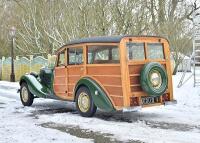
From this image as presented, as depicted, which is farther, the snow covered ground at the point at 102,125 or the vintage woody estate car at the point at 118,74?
the vintage woody estate car at the point at 118,74

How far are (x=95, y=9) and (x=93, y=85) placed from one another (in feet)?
38.3

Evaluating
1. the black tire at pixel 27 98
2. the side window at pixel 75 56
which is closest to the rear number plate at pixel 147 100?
the side window at pixel 75 56

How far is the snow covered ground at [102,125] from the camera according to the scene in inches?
352

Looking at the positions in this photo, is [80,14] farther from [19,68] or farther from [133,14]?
[19,68]

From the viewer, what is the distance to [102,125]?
10.3 m

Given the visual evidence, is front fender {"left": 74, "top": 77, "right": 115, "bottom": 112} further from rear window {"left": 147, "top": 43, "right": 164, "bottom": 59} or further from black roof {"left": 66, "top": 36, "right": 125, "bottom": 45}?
rear window {"left": 147, "top": 43, "right": 164, "bottom": 59}

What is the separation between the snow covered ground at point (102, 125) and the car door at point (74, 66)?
776 millimetres

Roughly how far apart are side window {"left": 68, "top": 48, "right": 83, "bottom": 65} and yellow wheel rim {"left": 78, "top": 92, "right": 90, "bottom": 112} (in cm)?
91

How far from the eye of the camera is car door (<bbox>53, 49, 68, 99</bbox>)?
1285cm

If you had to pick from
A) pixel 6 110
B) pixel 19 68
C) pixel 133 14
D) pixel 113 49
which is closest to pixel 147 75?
pixel 113 49

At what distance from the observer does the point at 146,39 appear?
37.5 feet

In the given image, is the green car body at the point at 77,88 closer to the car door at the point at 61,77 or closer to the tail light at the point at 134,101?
the car door at the point at 61,77

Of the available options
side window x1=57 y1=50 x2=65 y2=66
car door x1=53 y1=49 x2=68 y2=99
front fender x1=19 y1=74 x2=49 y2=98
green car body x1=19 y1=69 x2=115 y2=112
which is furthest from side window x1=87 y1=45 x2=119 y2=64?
front fender x1=19 y1=74 x2=49 y2=98

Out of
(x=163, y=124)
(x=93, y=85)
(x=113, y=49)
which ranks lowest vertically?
(x=163, y=124)
